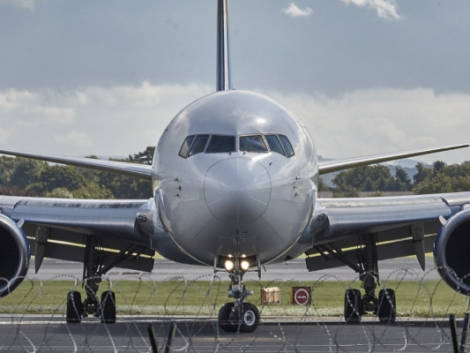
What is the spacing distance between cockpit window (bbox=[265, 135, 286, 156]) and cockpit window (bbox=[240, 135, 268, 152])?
0.13m

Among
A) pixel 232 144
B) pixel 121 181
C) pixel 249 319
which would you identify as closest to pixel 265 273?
pixel 249 319

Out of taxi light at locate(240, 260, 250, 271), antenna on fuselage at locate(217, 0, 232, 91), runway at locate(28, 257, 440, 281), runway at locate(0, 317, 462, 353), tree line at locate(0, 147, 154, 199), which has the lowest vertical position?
runway at locate(0, 317, 462, 353)

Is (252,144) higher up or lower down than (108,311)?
higher up

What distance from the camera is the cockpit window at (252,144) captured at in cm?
1509

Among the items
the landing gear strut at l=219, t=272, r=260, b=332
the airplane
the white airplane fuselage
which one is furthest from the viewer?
the landing gear strut at l=219, t=272, r=260, b=332

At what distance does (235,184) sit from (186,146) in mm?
1925

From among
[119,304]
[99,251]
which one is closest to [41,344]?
[99,251]

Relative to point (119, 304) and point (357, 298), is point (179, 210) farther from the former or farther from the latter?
point (119, 304)

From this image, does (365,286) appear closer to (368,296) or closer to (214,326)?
(368,296)

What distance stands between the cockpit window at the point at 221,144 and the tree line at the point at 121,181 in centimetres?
3367

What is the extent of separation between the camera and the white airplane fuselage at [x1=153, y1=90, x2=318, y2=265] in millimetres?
14422

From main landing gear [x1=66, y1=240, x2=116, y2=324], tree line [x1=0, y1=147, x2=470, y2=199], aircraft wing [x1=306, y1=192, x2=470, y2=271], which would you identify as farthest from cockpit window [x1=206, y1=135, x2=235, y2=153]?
tree line [x1=0, y1=147, x2=470, y2=199]

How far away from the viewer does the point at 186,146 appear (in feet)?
51.8

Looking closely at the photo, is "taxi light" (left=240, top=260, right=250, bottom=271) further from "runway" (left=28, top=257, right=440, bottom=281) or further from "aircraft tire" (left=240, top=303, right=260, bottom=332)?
"runway" (left=28, top=257, right=440, bottom=281)
